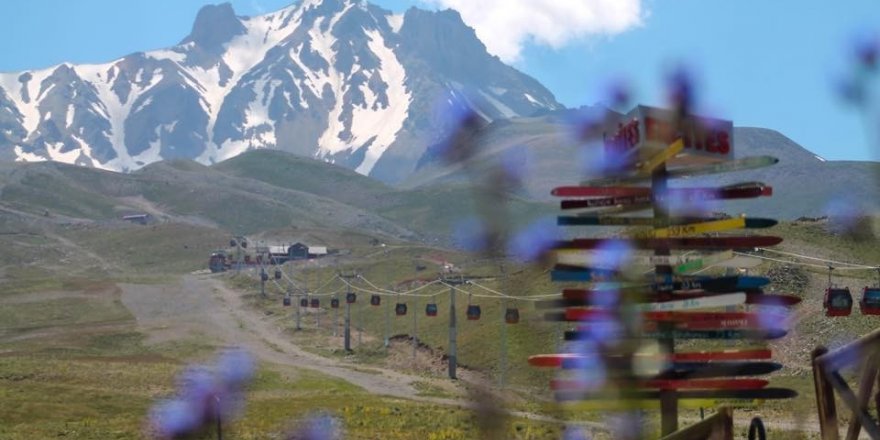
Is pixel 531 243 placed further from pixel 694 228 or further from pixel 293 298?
pixel 293 298

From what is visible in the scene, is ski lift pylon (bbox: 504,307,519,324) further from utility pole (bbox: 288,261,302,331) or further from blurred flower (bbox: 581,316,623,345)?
utility pole (bbox: 288,261,302,331)

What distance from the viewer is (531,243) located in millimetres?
10156

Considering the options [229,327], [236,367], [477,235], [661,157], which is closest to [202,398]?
[661,157]

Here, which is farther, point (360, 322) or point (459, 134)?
point (360, 322)

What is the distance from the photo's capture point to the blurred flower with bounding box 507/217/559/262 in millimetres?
9380

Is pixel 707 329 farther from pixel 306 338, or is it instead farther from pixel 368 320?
pixel 368 320

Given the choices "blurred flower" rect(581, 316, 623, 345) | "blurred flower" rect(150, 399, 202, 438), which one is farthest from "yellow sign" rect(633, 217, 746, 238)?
→ "blurred flower" rect(150, 399, 202, 438)

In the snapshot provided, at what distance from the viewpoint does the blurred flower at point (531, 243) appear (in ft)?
30.8

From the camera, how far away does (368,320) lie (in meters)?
118

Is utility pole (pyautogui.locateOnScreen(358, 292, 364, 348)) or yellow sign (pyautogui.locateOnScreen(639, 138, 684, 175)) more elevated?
yellow sign (pyautogui.locateOnScreen(639, 138, 684, 175))

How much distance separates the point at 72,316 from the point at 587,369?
130073mm

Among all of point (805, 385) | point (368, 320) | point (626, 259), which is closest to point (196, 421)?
point (626, 259)

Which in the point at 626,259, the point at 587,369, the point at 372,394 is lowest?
the point at 372,394

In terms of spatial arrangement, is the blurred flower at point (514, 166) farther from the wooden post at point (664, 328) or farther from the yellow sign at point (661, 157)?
the wooden post at point (664, 328)
